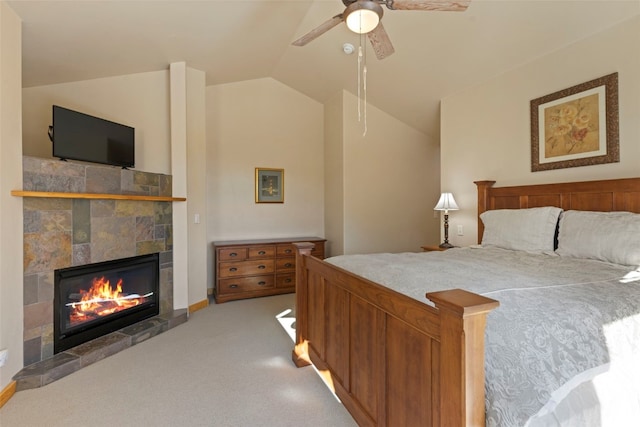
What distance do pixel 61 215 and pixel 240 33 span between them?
249cm

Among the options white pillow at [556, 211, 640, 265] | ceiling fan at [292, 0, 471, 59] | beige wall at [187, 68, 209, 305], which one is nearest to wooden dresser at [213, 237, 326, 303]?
beige wall at [187, 68, 209, 305]

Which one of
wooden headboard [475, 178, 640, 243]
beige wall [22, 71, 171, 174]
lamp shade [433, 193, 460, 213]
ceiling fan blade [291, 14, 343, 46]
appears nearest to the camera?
ceiling fan blade [291, 14, 343, 46]

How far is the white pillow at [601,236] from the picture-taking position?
184cm

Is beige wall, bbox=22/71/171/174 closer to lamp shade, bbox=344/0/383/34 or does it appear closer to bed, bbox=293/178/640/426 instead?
bed, bbox=293/178/640/426

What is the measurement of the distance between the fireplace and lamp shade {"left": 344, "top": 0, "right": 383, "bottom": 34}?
2.93 metres

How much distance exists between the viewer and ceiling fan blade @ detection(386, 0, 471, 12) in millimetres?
1805

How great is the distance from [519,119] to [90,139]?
418cm

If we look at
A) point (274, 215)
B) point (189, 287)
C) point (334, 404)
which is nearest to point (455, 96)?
point (274, 215)

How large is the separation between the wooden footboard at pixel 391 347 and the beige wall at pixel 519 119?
230 centimetres

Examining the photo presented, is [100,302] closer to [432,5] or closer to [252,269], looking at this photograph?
[252,269]

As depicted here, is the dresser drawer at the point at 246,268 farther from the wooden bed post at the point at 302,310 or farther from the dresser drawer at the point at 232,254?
the wooden bed post at the point at 302,310

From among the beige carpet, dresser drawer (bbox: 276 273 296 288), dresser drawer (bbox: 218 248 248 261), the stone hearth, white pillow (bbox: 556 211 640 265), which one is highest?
white pillow (bbox: 556 211 640 265)

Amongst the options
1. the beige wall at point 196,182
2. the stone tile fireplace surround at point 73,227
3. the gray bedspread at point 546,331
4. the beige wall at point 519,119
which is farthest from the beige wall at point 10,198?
the beige wall at point 519,119

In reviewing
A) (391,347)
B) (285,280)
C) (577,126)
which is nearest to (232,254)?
(285,280)
